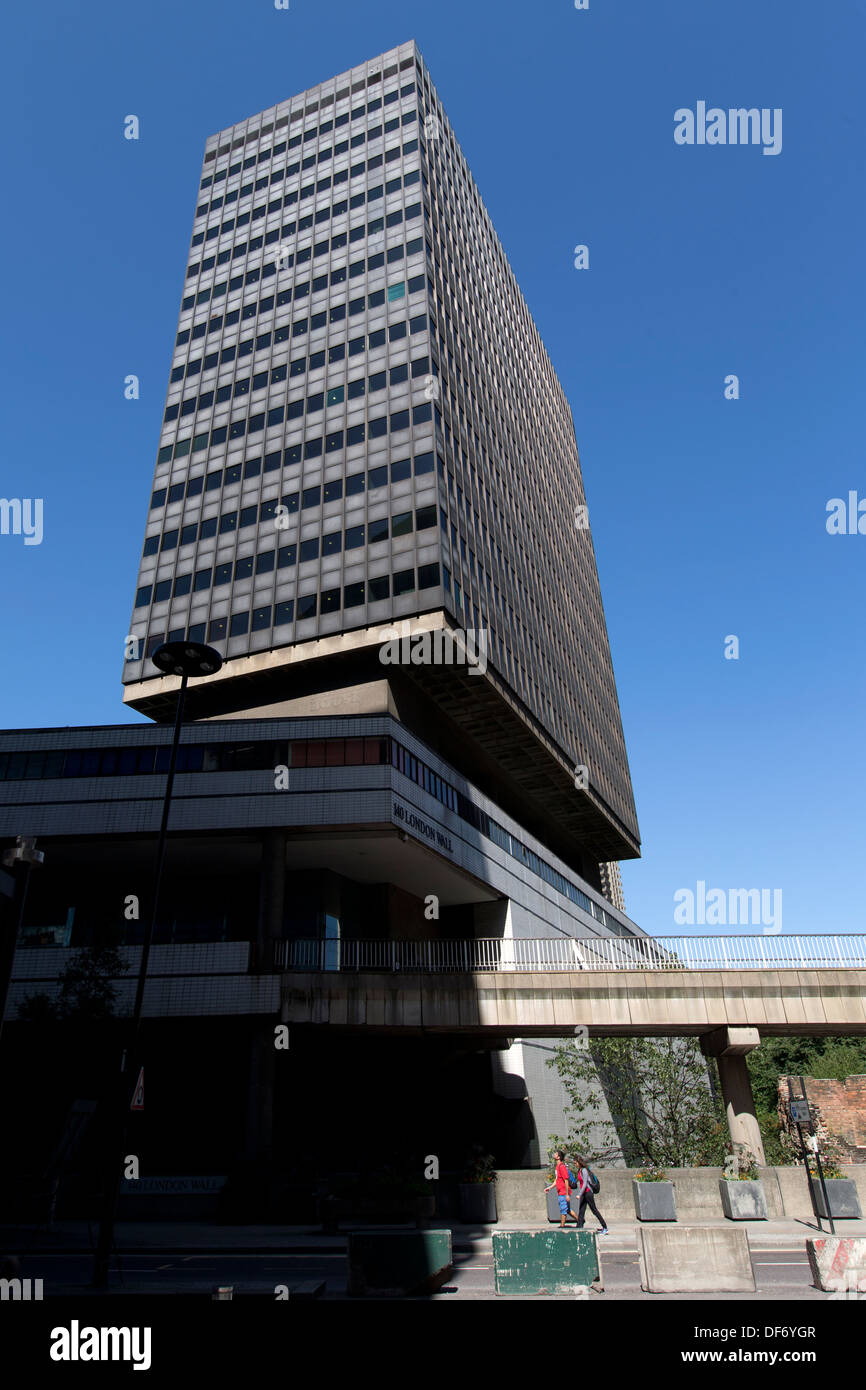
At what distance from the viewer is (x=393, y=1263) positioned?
11992mm

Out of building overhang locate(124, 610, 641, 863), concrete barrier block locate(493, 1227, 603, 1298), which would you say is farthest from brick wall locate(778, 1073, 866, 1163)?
concrete barrier block locate(493, 1227, 603, 1298)

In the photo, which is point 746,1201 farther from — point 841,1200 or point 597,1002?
point 597,1002

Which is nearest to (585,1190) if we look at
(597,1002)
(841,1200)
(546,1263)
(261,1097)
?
(841,1200)

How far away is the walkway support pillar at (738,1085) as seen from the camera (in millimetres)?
27734

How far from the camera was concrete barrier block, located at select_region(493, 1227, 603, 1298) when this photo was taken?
1159 cm

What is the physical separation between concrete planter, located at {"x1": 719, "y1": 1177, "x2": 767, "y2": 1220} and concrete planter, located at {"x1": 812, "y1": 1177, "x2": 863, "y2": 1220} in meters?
1.39

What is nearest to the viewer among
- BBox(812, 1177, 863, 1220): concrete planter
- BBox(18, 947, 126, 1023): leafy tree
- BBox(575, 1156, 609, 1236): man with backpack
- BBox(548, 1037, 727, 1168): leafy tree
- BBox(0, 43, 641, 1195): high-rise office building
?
BBox(575, 1156, 609, 1236): man with backpack

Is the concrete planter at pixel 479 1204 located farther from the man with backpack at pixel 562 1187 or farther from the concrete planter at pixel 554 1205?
the man with backpack at pixel 562 1187

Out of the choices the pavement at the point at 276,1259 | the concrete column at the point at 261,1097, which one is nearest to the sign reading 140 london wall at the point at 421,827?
the concrete column at the point at 261,1097

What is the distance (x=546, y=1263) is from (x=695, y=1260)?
2.09 m

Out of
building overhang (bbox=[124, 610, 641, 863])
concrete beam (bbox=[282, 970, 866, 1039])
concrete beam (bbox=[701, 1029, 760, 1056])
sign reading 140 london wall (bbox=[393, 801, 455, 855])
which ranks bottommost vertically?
concrete beam (bbox=[701, 1029, 760, 1056])

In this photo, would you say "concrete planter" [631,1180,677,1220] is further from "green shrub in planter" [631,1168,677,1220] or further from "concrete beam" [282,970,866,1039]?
"concrete beam" [282,970,866,1039]

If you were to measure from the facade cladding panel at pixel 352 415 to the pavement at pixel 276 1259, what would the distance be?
27614mm
